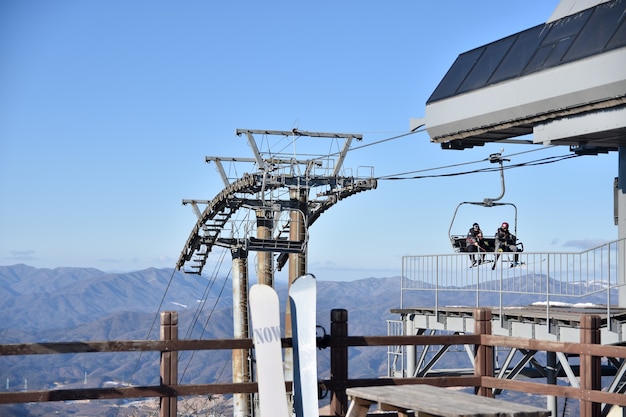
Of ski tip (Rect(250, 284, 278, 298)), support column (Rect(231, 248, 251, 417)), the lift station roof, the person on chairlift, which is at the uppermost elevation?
the lift station roof

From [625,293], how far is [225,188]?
22456mm

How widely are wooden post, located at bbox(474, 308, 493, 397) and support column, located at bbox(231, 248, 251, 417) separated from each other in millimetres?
24374

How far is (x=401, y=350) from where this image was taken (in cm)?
2056

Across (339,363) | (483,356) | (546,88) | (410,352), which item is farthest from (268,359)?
(410,352)

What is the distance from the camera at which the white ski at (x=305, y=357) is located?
34.1 ft

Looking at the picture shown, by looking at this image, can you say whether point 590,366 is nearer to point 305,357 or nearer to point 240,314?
point 305,357

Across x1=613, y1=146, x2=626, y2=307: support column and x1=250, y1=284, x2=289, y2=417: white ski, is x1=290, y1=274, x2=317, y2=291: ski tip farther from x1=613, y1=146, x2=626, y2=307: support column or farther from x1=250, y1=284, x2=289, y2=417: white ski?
x1=613, y1=146, x2=626, y2=307: support column

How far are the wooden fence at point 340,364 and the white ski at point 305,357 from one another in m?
0.26

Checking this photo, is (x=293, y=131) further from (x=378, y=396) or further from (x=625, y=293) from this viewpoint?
(x=378, y=396)

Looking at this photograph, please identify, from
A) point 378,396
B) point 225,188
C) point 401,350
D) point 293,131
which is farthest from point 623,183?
point 225,188

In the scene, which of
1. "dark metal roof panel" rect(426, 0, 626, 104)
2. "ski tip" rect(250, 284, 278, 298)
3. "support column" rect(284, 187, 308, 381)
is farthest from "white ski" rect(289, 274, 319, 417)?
"support column" rect(284, 187, 308, 381)

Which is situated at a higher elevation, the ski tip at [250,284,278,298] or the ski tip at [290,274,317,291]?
the ski tip at [290,274,317,291]

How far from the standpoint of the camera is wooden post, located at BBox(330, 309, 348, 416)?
10.8m

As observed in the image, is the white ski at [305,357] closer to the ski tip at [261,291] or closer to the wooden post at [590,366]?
the ski tip at [261,291]
